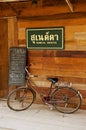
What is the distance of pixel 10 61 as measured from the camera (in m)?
6.31

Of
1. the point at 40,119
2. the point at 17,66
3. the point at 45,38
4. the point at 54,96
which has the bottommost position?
the point at 40,119

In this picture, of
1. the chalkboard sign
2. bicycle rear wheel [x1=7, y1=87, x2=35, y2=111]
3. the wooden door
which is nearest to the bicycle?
bicycle rear wheel [x1=7, y1=87, x2=35, y2=111]

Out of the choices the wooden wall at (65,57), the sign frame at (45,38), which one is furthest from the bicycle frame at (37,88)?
the sign frame at (45,38)

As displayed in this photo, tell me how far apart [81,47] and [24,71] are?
1.49m

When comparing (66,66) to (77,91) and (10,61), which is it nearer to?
(77,91)

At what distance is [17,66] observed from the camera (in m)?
6.23

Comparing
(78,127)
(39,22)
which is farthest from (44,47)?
(78,127)

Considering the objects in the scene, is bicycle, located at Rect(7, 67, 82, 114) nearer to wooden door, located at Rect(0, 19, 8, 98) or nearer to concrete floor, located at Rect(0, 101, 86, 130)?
concrete floor, located at Rect(0, 101, 86, 130)

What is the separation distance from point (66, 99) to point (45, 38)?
5.00ft

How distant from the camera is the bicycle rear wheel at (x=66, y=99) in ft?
18.4

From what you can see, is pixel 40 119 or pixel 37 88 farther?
pixel 37 88

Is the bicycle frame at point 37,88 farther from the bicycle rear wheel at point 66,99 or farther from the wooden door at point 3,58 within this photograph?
the wooden door at point 3,58

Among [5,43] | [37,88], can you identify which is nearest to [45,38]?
[5,43]

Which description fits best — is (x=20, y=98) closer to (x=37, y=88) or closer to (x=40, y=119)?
(x=37, y=88)
